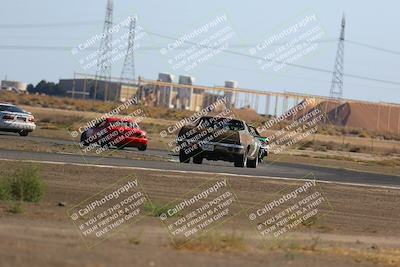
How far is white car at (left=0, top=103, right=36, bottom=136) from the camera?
40.4 m

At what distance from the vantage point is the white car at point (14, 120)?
4044 cm

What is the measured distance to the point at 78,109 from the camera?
103 m

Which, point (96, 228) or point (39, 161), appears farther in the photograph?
point (39, 161)

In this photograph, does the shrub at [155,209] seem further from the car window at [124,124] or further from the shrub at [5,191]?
the car window at [124,124]

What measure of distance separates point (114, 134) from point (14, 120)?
18.9ft

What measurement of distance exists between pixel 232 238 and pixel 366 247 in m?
3.16

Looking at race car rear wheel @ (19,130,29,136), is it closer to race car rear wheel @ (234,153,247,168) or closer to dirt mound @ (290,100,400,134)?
race car rear wheel @ (234,153,247,168)

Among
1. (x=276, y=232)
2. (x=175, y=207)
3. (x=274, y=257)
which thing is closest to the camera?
(x=274, y=257)

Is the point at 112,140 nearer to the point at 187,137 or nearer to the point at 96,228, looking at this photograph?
the point at 187,137

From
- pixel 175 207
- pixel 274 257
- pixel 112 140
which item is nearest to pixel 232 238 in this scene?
pixel 274 257

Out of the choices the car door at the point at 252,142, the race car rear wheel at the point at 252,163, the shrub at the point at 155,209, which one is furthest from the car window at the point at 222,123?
the shrub at the point at 155,209

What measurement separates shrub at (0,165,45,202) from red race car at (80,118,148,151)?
18.8 metres

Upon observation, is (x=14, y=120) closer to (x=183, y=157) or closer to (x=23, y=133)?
(x=23, y=133)

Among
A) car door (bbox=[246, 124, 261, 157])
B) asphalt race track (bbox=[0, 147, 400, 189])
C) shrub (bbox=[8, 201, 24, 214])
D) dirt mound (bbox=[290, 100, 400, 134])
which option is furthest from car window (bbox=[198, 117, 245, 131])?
dirt mound (bbox=[290, 100, 400, 134])
